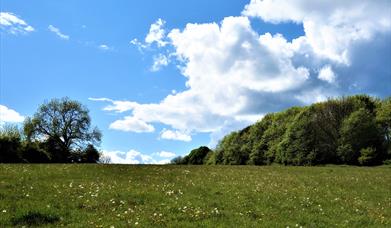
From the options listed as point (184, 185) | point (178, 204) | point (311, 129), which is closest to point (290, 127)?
point (311, 129)

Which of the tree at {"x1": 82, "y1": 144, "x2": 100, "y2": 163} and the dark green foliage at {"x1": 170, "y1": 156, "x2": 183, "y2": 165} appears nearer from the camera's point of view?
the tree at {"x1": 82, "y1": 144, "x2": 100, "y2": 163}

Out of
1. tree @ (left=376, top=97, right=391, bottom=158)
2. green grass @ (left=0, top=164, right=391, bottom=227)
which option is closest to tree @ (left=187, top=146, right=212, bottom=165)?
tree @ (left=376, top=97, right=391, bottom=158)

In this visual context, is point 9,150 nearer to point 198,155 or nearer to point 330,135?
point 330,135

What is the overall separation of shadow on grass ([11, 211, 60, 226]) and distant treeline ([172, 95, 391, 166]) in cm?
7681

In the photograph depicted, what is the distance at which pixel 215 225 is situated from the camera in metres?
16.0

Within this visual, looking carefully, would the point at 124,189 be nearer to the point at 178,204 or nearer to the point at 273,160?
the point at 178,204

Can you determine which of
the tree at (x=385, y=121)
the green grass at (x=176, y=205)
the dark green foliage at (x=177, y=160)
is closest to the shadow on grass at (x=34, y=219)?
the green grass at (x=176, y=205)

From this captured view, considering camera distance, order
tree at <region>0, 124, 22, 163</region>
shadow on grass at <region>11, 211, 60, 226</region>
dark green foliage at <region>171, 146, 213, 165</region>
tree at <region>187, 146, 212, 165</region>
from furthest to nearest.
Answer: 1. tree at <region>187, 146, 212, 165</region>
2. dark green foliage at <region>171, 146, 213, 165</region>
3. tree at <region>0, 124, 22, 163</region>
4. shadow on grass at <region>11, 211, 60, 226</region>

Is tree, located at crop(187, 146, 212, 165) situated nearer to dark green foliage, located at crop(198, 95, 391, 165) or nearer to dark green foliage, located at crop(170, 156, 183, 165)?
dark green foliage, located at crop(170, 156, 183, 165)

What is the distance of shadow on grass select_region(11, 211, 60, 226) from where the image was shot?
15339 millimetres

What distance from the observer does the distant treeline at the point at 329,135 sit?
288 ft

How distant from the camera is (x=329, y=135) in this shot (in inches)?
3755

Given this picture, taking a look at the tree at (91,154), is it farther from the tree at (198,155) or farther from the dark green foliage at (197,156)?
the tree at (198,155)

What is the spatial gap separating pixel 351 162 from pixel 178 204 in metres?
75.7
